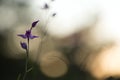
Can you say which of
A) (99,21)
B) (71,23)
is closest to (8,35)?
(71,23)

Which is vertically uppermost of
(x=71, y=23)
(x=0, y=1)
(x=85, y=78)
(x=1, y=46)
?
(x=85, y=78)

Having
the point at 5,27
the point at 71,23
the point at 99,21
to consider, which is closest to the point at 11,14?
the point at 5,27

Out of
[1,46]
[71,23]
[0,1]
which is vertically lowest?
[1,46]

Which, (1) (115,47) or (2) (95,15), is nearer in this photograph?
(1) (115,47)

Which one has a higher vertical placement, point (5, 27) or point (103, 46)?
point (103, 46)

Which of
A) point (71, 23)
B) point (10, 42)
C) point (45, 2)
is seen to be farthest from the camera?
point (10, 42)

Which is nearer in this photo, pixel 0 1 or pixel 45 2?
pixel 45 2

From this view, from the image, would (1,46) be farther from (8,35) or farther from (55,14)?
(55,14)

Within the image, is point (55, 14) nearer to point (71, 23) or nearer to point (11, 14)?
point (71, 23)

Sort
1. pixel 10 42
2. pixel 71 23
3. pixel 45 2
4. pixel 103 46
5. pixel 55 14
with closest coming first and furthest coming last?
pixel 103 46 < pixel 55 14 < pixel 45 2 < pixel 71 23 < pixel 10 42
